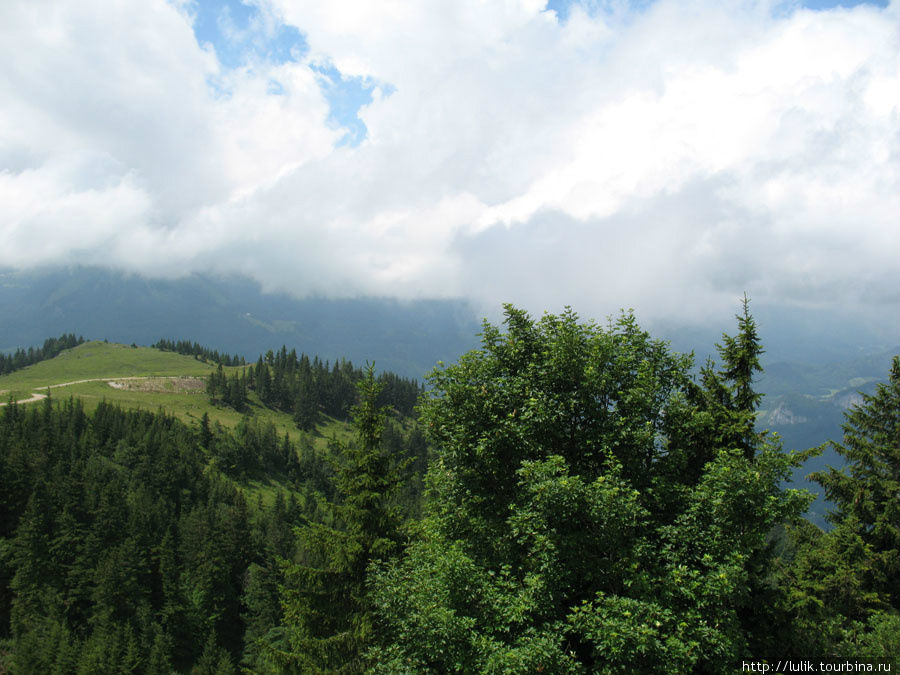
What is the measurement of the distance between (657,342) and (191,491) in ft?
476

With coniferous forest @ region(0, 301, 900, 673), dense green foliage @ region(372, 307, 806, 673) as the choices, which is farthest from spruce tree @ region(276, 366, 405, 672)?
dense green foliage @ region(372, 307, 806, 673)

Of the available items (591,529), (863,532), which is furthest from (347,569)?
(863,532)

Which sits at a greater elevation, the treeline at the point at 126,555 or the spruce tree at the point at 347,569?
the spruce tree at the point at 347,569

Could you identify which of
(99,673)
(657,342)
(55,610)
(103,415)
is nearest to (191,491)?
(103,415)

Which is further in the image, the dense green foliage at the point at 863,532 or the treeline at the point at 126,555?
the treeline at the point at 126,555

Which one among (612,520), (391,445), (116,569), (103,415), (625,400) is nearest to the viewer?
(612,520)

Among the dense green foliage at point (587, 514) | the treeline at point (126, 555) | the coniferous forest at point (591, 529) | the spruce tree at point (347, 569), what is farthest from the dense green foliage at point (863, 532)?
the treeline at point (126, 555)

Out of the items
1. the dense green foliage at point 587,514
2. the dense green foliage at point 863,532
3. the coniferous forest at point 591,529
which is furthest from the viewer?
the dense green foliage at point 863,532

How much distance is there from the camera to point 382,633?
18.2 m

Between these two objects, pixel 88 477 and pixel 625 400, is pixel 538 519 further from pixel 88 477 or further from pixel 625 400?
pixel 88 477

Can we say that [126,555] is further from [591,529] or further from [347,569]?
[591,529]

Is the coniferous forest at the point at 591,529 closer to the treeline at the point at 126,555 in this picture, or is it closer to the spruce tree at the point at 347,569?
the spruce tree at the point at 347,569

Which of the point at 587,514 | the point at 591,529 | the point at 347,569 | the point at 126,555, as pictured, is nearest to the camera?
the point at 587,514

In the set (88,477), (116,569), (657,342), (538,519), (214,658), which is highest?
(657,342)
